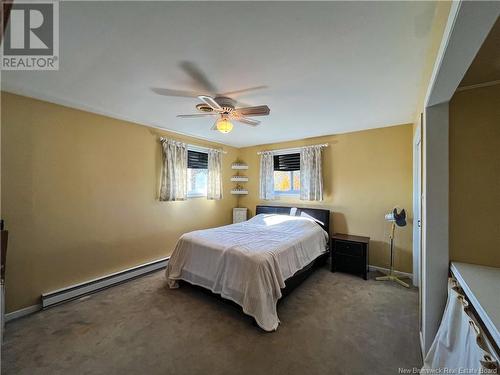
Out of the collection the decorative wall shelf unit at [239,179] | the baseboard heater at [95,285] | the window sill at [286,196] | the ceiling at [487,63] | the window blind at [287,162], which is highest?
the ceiling at [487,63]

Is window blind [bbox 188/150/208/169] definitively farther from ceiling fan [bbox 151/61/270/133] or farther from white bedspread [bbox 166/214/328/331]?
ceiling fan [bbox 151/61/270/133]

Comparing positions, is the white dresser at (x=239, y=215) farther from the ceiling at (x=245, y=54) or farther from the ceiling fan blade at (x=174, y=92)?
the ceiling fan blade at (x=174, y=92)

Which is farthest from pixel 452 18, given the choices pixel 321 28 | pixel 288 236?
pixel 288 236

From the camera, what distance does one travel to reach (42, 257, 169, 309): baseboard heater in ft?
8.05

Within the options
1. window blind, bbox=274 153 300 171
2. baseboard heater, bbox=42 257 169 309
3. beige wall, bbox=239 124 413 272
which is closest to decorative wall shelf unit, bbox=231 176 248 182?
window blind, bbox=274 153 300 171

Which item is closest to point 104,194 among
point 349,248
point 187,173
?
point 187,173

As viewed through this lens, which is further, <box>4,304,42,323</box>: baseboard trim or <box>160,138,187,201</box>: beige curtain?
<box>160,138,187,201</box>: beige curtain

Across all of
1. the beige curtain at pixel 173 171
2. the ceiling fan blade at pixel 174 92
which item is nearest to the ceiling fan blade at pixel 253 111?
the ceiling fan blade at pixel 174 92

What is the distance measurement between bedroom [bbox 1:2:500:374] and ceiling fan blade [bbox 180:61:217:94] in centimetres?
3

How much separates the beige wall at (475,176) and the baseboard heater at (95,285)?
12.4ft

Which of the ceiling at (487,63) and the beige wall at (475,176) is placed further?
the beige wall at (475,176)

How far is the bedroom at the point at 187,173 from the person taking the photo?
4.57 feet

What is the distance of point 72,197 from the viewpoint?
2686mm

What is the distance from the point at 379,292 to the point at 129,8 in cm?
380
